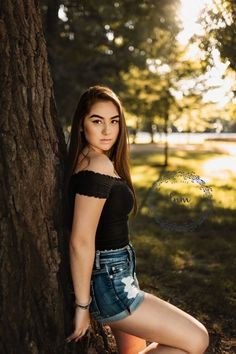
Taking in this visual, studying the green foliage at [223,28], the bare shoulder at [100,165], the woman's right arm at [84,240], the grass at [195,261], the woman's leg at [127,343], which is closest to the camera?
the woman's right arm at [84,240]

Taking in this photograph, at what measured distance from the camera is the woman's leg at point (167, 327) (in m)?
2.42

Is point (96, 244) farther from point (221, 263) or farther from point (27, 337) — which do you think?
point (221, 263)

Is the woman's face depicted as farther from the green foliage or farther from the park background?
the green foliage

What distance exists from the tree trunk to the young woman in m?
0.15

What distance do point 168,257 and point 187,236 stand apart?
144 centimetres

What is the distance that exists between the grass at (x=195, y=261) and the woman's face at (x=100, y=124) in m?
2.44

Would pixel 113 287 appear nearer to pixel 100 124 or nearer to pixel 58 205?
pixel 58 205

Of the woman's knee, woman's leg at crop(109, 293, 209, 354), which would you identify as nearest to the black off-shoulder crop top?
woman's leg at crop(109, 293, 209, 354)

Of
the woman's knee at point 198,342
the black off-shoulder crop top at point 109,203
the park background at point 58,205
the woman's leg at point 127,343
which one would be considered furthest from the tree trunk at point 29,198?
the woman's knee at point 198,342

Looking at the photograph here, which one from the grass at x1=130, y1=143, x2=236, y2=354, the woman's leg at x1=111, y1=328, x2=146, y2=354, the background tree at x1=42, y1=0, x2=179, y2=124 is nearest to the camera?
the woman's leg at x1=111, y1=328, x2=146, y2=354

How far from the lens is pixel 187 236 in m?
8.15

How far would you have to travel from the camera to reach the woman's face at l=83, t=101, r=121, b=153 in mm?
2734

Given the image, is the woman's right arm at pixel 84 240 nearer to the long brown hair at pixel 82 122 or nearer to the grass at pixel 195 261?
the long brown hair at pixel 82 122

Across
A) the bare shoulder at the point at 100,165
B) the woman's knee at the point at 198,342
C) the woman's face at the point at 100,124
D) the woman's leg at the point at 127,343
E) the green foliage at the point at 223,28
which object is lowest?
the woman's leg at the point at 127,343
